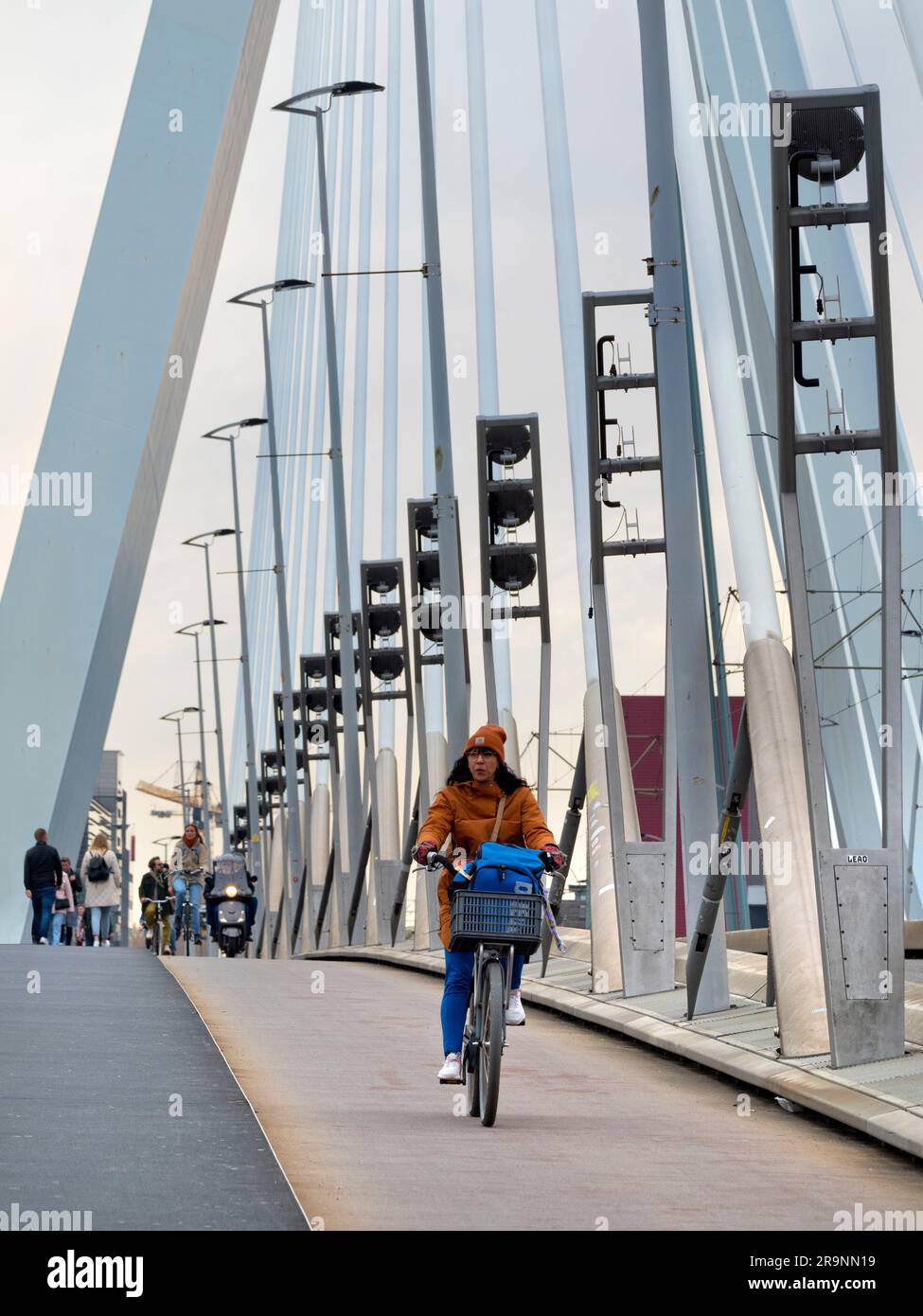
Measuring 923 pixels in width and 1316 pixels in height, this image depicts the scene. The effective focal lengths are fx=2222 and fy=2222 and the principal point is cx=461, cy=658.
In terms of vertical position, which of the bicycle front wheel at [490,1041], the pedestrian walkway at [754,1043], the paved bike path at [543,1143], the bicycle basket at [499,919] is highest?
the bicycle basket at [499,919]

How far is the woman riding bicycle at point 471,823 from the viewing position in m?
9.08

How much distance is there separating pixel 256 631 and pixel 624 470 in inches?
1801

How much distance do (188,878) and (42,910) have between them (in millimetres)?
5689

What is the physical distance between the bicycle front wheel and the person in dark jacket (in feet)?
50.5

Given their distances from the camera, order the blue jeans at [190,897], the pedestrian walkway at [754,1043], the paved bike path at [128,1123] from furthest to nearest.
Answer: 1. the blue jeans at [190,897]
2. the pedestrian walkway at [754,1043]
3. the paved bike path at [128,1123]

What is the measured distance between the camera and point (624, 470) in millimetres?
13766

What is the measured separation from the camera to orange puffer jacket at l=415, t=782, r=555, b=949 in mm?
9242

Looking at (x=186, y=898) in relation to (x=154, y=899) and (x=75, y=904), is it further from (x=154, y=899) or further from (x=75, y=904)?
(x=75, y=904)

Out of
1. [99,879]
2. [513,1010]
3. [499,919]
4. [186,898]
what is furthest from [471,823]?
[186,898]

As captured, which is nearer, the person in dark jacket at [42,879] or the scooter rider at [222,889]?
the person in dark jacket at [42,879]

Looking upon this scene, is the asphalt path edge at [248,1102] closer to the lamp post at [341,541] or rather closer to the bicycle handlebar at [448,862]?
the bicycle handlebar at [448,862]

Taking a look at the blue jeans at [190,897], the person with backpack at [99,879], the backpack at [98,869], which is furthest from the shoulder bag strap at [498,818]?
the blue jeans at [190,897]

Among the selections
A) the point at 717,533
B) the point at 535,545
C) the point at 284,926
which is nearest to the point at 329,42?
the point at 717,533

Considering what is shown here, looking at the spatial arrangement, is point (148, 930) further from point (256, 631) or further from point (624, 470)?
point (256, 631)
